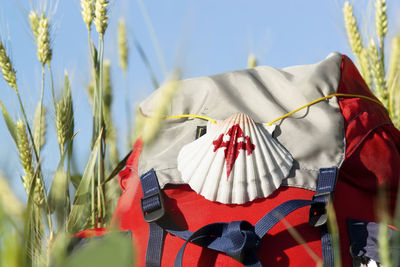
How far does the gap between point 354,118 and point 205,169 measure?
410mm

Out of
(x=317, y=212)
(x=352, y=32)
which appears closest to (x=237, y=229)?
(x=317, y=212)

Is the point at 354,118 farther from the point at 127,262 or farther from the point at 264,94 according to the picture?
the point at 127,262

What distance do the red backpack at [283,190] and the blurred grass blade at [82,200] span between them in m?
0.09

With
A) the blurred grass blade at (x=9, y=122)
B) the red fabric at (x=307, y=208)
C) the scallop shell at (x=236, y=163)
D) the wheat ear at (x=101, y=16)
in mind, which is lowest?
the red fabric at (x=307, y=208)

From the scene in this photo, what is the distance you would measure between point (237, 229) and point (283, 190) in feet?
0.63

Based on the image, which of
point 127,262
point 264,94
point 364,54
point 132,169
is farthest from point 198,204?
point 127,262

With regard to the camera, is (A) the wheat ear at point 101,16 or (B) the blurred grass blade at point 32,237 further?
(A) the wheat ear at point 101,16

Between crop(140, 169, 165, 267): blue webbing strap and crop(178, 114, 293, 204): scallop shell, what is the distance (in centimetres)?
8

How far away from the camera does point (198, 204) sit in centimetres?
113

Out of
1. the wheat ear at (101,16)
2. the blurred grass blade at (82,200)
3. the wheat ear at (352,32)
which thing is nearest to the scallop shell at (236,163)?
the blurred grass blade at (82,200)

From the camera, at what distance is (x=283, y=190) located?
112 centimetres

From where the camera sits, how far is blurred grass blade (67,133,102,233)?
1.12m

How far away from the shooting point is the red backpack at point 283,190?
3.37 ft

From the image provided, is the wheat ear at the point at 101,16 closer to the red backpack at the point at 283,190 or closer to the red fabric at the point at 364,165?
the red backpack at the point at 283,190
